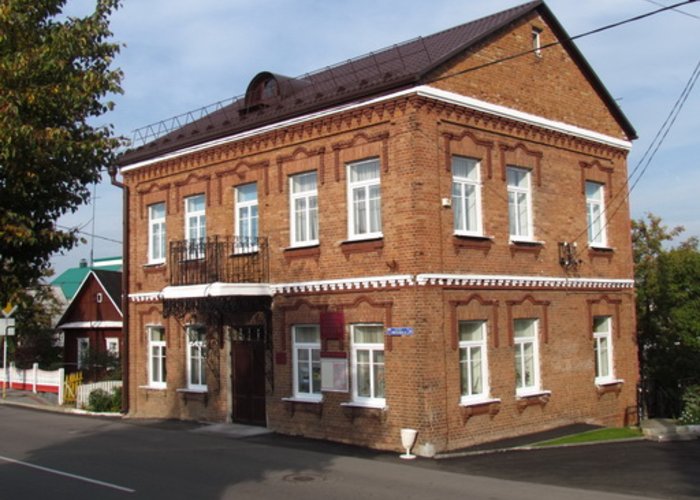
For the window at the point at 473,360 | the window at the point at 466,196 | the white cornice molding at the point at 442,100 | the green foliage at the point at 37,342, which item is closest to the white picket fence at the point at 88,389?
the white cornice molding at the point at 442,100

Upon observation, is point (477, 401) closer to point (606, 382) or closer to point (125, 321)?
point (606, 382)

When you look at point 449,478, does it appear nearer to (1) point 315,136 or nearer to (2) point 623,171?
(1) point 315,136

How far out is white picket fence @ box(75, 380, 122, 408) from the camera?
25816mm

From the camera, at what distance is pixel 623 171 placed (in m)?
22.5

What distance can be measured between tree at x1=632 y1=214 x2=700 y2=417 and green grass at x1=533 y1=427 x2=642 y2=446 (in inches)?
157

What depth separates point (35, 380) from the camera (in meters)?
29.8

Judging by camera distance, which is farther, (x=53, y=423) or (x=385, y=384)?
(x=53, y=423)

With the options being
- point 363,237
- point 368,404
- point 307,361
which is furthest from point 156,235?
point 368,404

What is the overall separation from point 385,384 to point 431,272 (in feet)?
8.53

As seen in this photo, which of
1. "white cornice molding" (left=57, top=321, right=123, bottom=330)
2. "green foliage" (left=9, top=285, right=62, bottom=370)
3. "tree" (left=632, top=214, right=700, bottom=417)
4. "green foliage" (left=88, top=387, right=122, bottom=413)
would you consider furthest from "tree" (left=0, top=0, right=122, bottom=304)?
"green foliage" (left=9, top=285, right=62, bottom=370)

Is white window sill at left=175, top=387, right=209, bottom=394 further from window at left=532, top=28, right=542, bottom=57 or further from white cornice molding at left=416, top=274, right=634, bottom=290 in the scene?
window at left=532, top=28, right=542, bottom=57

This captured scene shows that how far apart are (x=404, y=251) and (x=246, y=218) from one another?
5.57m

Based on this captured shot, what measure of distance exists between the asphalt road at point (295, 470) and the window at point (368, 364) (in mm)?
1236

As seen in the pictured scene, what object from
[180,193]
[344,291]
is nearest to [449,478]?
[344,291]
